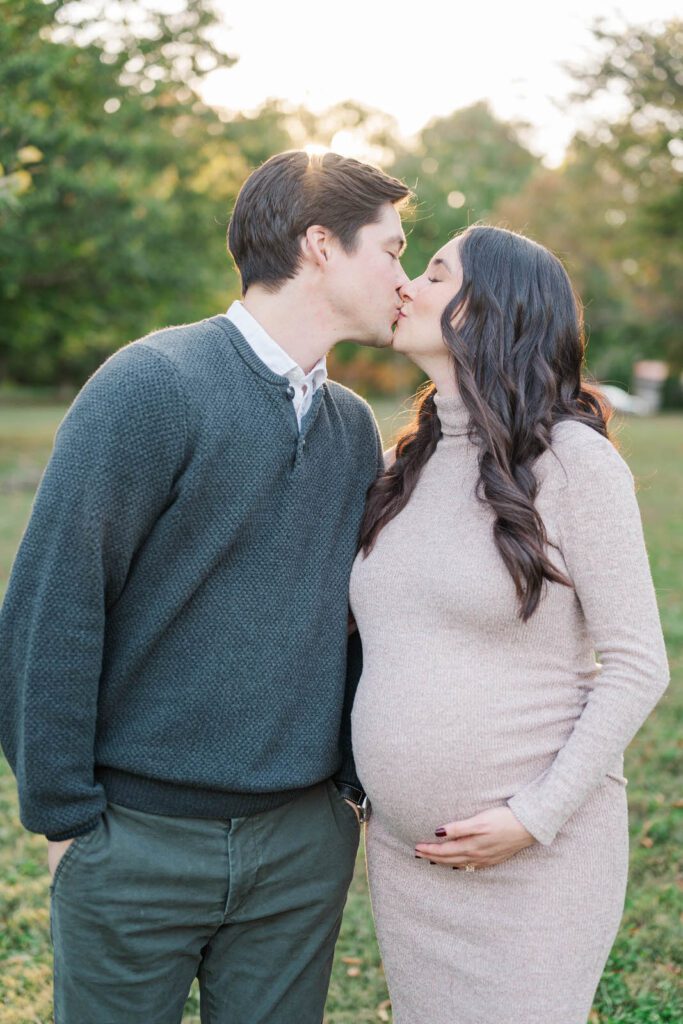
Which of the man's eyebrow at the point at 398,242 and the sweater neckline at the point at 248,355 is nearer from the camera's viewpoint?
the sweater neckline at the point at 248,355

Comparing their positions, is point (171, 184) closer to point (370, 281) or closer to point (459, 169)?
point (370, 281)

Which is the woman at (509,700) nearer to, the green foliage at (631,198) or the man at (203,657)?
the man at (203,657)

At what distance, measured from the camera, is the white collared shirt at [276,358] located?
247 cm

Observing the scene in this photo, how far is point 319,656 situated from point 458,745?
0.39 m

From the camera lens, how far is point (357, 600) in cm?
254

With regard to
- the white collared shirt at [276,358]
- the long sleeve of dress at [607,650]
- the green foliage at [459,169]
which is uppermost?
the white collared shirt at [276,358]

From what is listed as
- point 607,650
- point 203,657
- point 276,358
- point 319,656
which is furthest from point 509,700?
point 276,358

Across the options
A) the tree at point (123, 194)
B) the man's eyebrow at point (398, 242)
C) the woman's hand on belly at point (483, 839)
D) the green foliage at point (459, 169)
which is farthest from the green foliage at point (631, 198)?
the green foliage at point (459, 169)

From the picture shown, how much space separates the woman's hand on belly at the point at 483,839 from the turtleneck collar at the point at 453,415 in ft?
3.20

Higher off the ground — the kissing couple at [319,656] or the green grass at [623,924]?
the kissing couple at [319,656]

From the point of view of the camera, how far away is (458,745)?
7.73 ft

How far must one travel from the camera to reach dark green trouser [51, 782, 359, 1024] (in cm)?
222

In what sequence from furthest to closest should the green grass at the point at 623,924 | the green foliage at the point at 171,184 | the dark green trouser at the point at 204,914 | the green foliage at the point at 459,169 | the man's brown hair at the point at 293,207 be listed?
the green foliage at the point at 459,169 < the green foliage at the point at 171,184 < the green grass at the point at 623,924 < the man's brown hair at the point at 293,207 < the dark green trouser at the point at 204,914

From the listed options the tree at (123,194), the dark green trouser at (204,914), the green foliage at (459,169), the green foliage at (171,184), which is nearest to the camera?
the dark green trouser at (204,914)
